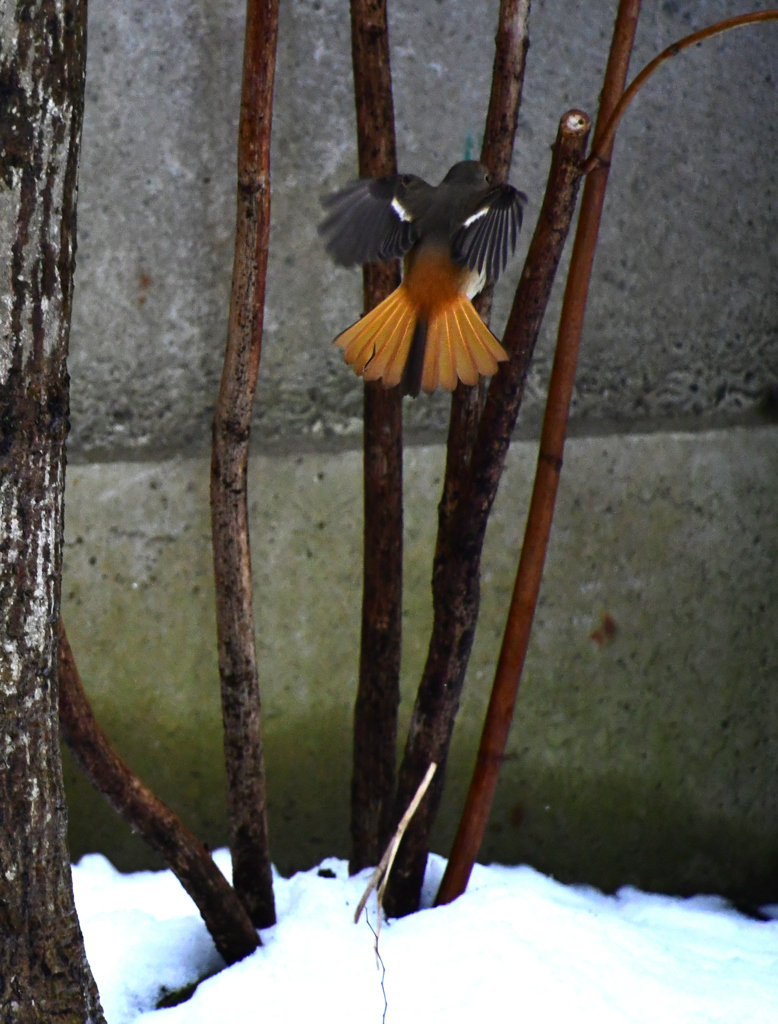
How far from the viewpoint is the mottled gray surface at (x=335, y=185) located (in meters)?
1.63

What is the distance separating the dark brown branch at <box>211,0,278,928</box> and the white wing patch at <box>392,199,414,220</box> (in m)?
0.17

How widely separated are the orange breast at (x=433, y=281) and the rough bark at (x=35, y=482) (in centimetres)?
46

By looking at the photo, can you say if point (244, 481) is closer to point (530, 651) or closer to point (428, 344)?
point (428, 344)

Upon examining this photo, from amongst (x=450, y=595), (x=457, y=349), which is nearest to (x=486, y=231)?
(x=457, y=349)

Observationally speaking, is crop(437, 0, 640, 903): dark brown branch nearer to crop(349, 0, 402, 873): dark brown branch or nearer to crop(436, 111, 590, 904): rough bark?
crop(436, 111, 590, 904): rough bark

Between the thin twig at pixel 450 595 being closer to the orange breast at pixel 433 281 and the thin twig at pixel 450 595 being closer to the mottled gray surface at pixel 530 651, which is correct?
the orange breast at pixel 433 281

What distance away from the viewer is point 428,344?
4.09 feet

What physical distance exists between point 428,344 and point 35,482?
1.62 ft

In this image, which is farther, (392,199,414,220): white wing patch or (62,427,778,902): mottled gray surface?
(62,427,778,902): mottled gray surface

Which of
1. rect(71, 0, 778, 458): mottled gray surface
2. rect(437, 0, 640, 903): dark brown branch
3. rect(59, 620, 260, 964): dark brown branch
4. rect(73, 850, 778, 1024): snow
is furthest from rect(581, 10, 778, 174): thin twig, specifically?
rect(73, 850, 778, 1024): snow

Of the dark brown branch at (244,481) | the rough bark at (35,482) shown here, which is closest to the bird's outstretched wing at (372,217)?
the dark brown branch at (244,481)

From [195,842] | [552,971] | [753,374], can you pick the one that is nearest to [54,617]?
[195,842]

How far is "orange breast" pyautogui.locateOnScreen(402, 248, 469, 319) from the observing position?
4.22 ft

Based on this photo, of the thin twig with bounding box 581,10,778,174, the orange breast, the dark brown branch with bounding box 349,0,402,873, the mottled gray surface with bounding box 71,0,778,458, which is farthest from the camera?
the mottled gray surface with bounding box 71,0,778,458
